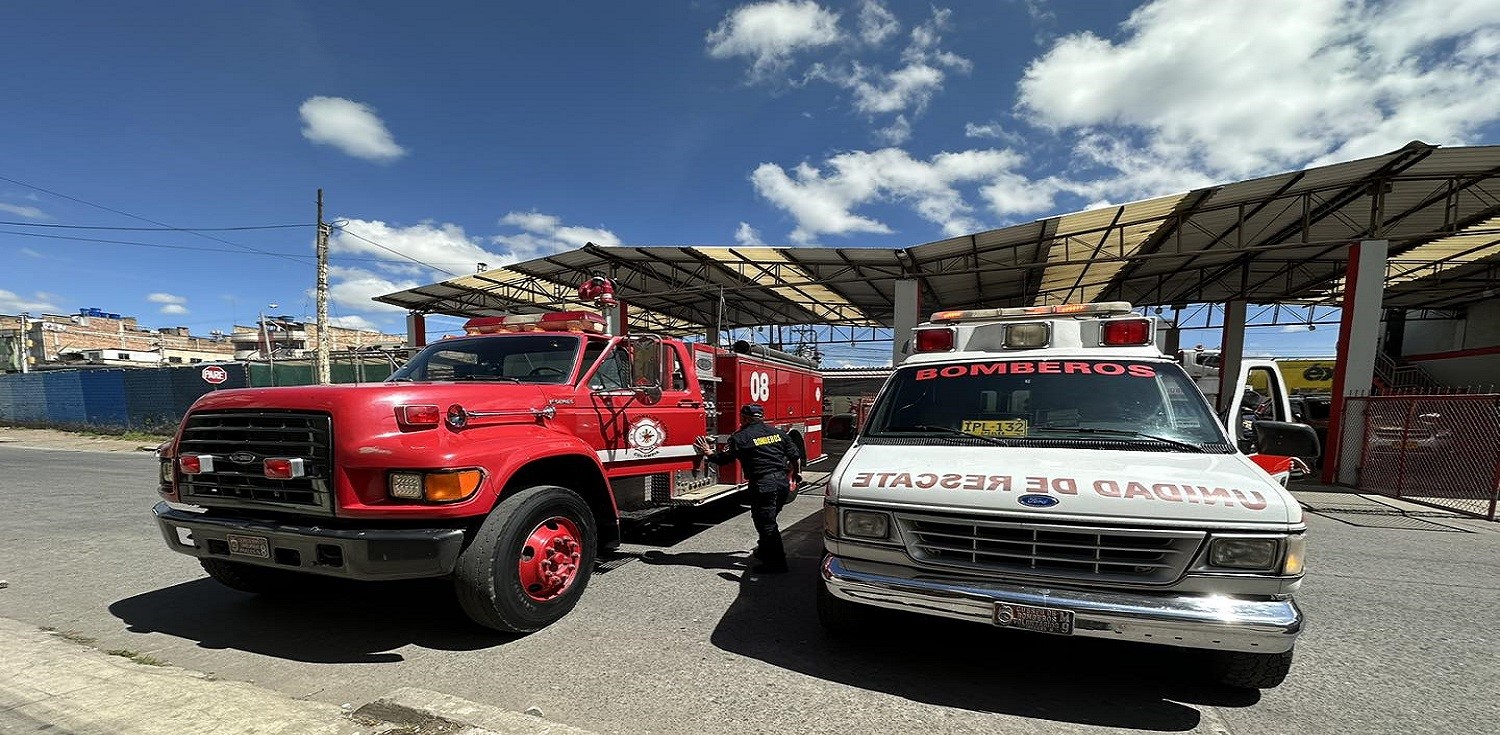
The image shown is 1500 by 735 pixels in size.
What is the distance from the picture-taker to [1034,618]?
254cm

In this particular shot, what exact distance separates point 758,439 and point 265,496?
3.24 metres

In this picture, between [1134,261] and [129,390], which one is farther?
[129,390]

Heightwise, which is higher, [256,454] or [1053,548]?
[256,454]

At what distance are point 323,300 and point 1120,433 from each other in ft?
59.7

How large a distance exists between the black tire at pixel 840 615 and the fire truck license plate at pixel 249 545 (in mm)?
2978

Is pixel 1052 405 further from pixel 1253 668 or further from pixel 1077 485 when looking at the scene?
pixel 1253 668

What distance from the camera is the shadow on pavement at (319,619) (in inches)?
135

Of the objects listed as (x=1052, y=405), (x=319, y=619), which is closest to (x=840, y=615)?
(x=1052, y=405)

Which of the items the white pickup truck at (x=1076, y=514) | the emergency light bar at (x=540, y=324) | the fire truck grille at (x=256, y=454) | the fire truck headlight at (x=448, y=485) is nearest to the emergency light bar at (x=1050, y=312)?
the white pickup truck at (x=1076, y=514)

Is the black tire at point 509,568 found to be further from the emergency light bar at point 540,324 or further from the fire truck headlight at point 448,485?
the emergency light bar at point 540,324

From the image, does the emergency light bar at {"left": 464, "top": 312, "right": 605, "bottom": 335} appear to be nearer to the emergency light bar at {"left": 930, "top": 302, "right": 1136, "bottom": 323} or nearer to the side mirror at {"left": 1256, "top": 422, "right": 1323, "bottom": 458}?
the emergency light bar at {"left": 930, "top": 302, "right": 1136, "bottom": 323}

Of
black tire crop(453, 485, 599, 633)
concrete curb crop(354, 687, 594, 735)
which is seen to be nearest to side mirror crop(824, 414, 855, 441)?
black tire crop(453, 485, 599, 633)

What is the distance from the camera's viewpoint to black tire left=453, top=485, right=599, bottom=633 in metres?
3.24

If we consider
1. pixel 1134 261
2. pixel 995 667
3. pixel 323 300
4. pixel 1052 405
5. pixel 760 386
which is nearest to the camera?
pixel 995 667
